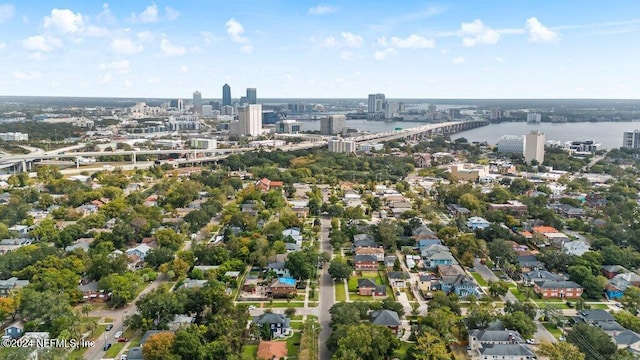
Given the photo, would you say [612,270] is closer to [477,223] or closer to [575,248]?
[575,248]

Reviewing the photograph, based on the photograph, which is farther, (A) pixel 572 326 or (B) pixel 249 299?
(B) pixel 249 299

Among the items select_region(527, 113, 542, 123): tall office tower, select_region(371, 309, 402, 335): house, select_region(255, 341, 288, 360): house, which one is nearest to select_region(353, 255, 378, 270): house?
select_region(371, 309, 402, 335): house

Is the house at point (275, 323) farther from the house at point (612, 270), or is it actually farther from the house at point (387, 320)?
the house at point (612, 270)

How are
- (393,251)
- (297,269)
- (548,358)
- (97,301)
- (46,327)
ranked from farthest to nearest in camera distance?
(393,251), (297,269), (97,301), (46,327), (548,358)

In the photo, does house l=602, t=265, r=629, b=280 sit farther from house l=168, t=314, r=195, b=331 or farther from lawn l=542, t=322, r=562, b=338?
house l=168, t=314, r=195, b=331

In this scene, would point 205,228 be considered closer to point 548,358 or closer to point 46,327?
point 46,327

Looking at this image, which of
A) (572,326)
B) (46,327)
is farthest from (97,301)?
(572,326)
